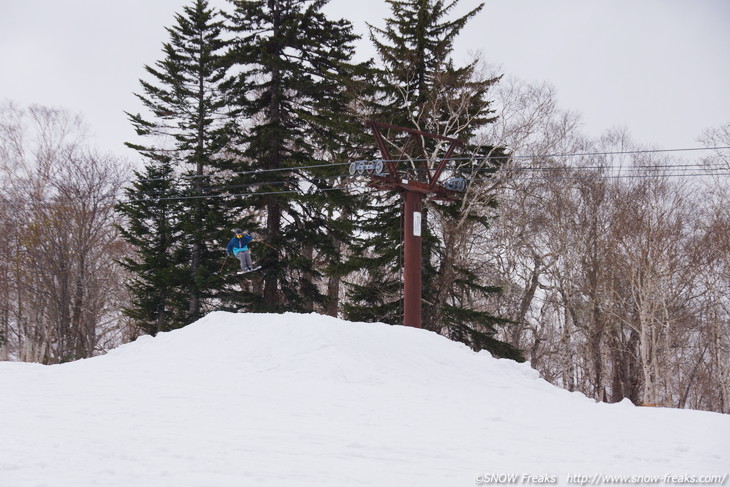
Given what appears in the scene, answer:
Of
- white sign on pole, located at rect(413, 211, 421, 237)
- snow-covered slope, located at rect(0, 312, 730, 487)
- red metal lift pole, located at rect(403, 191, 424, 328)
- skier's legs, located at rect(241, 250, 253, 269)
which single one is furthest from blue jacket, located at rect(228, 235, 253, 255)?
white sign on pole, located at rect(413, 211, 421, 237)

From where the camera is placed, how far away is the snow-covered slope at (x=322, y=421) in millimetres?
5320

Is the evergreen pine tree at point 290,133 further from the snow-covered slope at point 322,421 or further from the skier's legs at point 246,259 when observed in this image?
the snow-covered slope at point 322,421

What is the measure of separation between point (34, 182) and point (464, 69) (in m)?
23.9

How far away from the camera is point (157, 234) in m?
25.6

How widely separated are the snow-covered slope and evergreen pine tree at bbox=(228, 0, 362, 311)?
10.4m

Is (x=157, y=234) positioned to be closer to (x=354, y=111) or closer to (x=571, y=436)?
(x=354, y=111)

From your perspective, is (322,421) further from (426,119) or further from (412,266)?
(426,119)

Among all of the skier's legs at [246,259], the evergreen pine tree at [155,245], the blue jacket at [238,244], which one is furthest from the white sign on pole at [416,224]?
the evergreen pine tree at [155,245]

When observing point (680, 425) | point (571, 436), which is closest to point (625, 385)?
point (680, 425)

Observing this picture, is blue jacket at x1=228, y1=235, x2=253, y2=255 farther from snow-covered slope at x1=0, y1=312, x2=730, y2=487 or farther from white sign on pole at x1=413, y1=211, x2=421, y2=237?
white sign on pole at x1=413, y1=211, x2=421, y2=237

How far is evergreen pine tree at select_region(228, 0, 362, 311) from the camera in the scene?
75.9 ft

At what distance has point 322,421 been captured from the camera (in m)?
7.42

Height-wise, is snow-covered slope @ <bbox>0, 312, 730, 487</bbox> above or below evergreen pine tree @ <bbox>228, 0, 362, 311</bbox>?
below

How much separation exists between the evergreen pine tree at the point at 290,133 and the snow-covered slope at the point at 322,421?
10.4 meters
